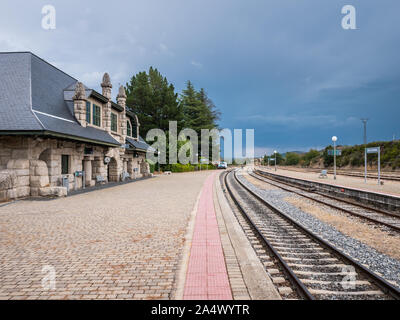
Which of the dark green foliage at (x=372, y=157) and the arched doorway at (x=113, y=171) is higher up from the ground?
the dark green foliage at (x=372, y=157)

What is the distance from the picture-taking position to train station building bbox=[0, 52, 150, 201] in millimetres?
11781

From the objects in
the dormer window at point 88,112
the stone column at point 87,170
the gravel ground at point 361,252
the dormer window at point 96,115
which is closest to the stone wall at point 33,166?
the stone column at point 87,170

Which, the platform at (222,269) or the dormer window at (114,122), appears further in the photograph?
the dormer window at (114,122)

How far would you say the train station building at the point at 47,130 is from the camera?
1178 centimetres

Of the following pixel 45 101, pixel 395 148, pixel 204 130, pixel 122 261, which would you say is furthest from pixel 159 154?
pixel 395 148

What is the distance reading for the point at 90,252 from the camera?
5.13 meters

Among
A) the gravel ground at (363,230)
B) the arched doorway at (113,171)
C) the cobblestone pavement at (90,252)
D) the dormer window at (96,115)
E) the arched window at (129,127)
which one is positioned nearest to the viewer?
the cobblestone pavement at (90,252)

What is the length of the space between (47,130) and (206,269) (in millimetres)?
10765

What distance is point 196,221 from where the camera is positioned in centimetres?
769

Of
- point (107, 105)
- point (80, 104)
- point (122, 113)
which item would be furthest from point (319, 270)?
point (122, 113)

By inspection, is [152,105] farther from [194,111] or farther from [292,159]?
[292,159]

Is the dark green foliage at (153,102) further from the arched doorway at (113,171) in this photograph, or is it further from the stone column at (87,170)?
the stone column at (87,170)

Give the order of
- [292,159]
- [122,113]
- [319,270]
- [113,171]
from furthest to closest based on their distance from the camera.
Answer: [292,159]
[122,113]
[113,171]
[319,270]
